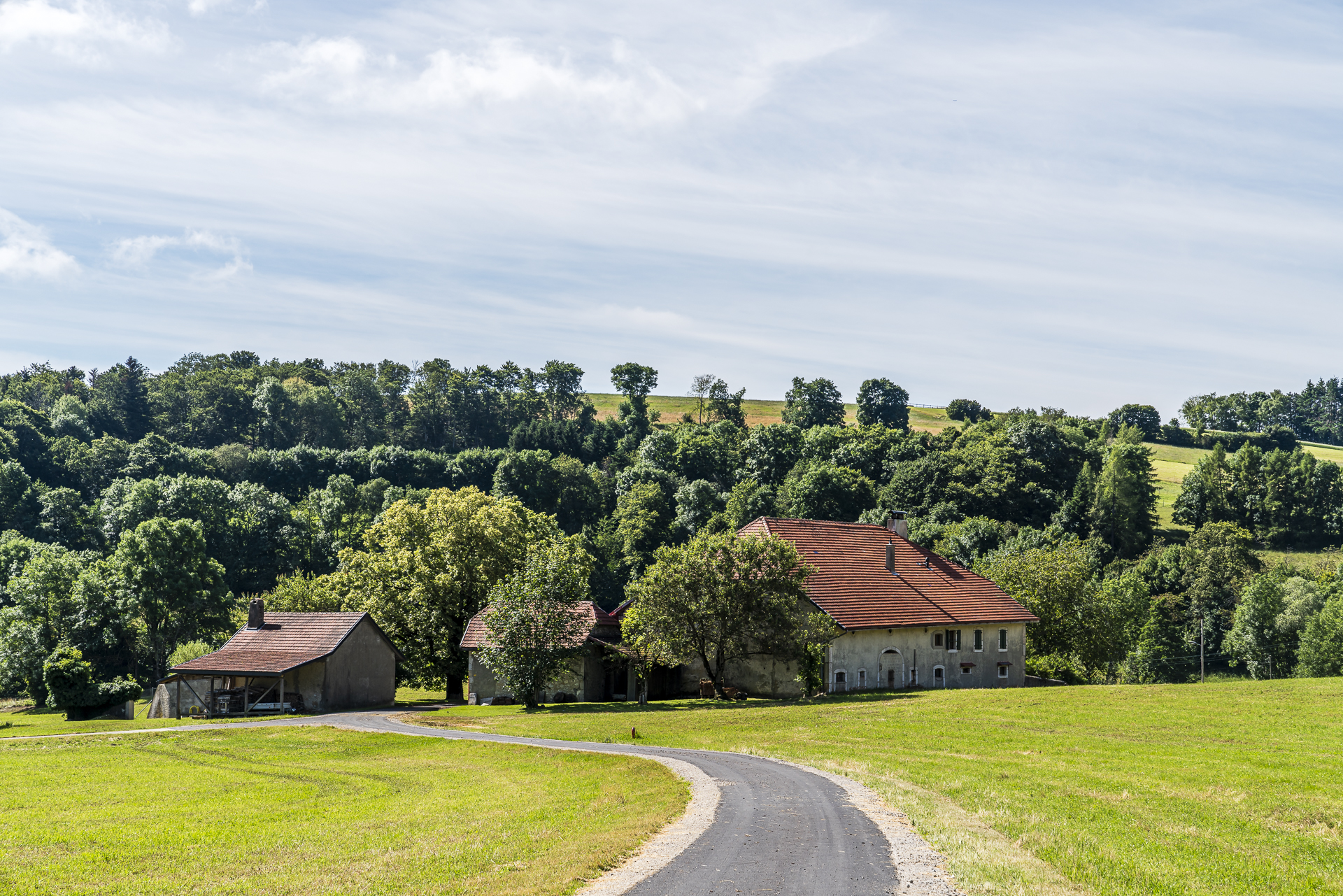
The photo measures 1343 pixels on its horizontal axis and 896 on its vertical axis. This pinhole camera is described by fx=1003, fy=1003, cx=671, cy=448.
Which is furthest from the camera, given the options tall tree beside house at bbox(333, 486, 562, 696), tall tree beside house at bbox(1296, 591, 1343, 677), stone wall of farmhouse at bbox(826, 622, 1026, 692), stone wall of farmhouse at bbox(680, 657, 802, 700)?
tall tree beside house at bbox(1296, 591, 1343, 677)

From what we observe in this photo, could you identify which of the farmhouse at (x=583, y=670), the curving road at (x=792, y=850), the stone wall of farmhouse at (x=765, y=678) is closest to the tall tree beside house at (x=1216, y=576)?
the stone wall of farmhouse at (x=765, y=678)

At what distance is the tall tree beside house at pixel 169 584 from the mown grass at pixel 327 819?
156ft

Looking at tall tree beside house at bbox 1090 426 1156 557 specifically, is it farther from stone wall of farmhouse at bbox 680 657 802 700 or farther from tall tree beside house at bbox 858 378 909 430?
stone wall of farmhouse at bbox 680 657 802 700

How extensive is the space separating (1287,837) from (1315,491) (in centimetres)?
12074

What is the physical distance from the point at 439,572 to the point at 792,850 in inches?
1823

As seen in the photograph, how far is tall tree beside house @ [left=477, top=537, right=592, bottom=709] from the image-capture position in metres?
49.9

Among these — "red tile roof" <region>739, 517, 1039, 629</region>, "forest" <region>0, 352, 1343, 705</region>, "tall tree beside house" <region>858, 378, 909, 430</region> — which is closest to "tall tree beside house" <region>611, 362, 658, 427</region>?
"forest" <region>0, 352, 1343, 705</region>

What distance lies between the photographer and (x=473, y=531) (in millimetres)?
61000

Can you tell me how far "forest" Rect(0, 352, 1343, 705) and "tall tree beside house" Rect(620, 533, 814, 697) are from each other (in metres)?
14.5

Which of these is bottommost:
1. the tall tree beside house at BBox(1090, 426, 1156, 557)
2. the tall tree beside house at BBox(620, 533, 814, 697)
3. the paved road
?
the paved road

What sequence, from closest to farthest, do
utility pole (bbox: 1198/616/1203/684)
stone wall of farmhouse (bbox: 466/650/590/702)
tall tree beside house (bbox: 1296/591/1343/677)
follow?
stone wall of farmhouse (bbox: 466/650/590/702) → tall tree beside house (bbox: 1296/591/1343/677) → utility pole (bbox: 1198/616/1203/684)

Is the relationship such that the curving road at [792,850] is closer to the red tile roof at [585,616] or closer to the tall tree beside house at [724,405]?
the red tile roof at [585,616]

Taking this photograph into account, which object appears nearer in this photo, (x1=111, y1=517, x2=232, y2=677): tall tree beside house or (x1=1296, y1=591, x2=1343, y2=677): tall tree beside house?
(x1=1296, y1=591, x2=1343, y2=677): tall tree beside house

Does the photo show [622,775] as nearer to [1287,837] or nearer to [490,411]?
[1287,837]
